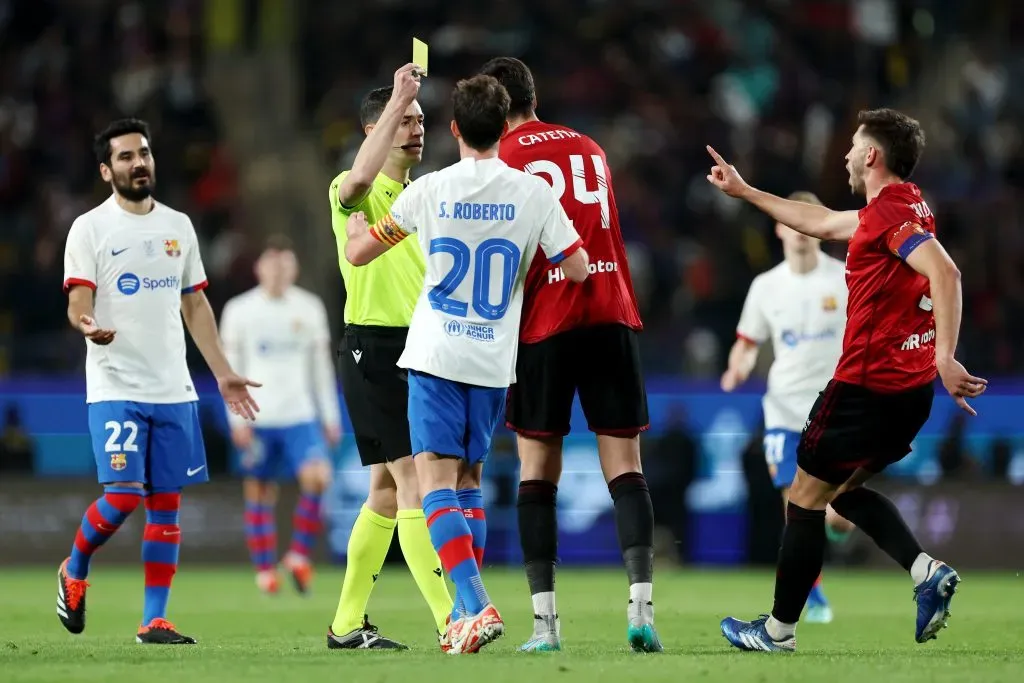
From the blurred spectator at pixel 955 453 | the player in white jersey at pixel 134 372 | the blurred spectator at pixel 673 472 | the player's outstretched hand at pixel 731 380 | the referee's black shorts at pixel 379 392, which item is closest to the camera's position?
the referee's black shorts at pixel 379 392

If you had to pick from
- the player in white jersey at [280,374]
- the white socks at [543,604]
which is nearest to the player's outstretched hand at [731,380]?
the white socks at [543,604]

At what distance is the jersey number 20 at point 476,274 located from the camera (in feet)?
24.6

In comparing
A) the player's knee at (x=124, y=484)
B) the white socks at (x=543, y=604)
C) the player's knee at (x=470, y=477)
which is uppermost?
the player's knee at (x=470, y=477)

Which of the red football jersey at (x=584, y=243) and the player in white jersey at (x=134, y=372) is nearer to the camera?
the red football jersey at (x=584, y=243)

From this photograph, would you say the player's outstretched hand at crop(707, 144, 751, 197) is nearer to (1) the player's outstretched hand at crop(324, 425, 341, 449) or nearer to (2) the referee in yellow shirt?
(2) the referee in yellow shirt

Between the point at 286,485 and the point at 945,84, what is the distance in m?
10.2

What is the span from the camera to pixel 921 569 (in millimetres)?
7836

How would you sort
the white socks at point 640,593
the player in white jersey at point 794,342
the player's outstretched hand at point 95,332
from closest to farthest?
the white socks at point 640,593 → the player's outstretched hand at point 95,332 → the player in white jersey at point 794,342

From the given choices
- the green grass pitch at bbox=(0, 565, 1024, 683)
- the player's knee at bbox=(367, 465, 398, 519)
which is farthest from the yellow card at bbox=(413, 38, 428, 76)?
the green grass pitch at bbox=(0, 565, 1024, 683)

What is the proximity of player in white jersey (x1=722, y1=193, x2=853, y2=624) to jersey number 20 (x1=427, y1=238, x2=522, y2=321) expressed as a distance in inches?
187

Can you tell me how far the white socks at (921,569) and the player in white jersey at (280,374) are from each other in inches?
316

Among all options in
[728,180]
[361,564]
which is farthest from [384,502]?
[728,180]

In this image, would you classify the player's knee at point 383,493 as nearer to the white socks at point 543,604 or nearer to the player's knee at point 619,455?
the white socks at point 543,604

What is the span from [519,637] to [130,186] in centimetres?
326
